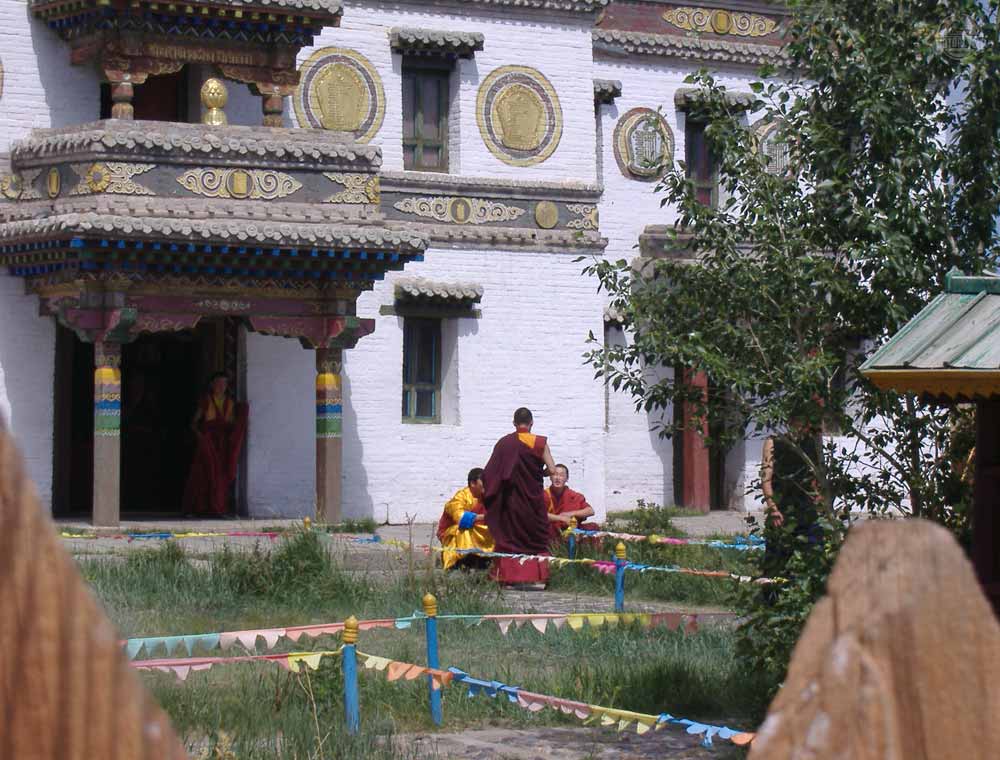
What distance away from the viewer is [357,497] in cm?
1961

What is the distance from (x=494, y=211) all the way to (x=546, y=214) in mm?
700

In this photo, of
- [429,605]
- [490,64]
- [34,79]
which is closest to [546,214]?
[490,64]

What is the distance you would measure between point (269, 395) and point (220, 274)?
232 cm

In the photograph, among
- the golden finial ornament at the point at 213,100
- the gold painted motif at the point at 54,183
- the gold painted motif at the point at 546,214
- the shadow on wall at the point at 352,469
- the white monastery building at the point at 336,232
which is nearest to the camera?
the white monastery building at the point at 336,232

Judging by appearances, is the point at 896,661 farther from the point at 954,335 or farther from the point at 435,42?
the point at 435,42

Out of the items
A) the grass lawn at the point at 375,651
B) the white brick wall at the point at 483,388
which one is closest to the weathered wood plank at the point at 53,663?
the grass lawn at the point at 375,651

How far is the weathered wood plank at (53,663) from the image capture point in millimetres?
854

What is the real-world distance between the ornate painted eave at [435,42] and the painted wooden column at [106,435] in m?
5.69

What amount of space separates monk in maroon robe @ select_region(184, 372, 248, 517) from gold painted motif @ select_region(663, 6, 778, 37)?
8.44 m

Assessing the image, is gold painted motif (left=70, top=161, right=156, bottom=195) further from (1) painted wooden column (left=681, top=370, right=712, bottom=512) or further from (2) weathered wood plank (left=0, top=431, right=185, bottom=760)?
(2) weathered wood plank (left=0, top=431, right=185, bottom=760)

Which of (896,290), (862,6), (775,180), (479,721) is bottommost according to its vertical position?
(479,721)

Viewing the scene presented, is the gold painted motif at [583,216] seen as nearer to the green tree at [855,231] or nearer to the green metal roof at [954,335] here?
the green tree at [855,231]

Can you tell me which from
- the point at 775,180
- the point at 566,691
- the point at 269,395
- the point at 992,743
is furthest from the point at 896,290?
the point at 269,395

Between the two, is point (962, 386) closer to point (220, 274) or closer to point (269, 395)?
point (220, 274)
